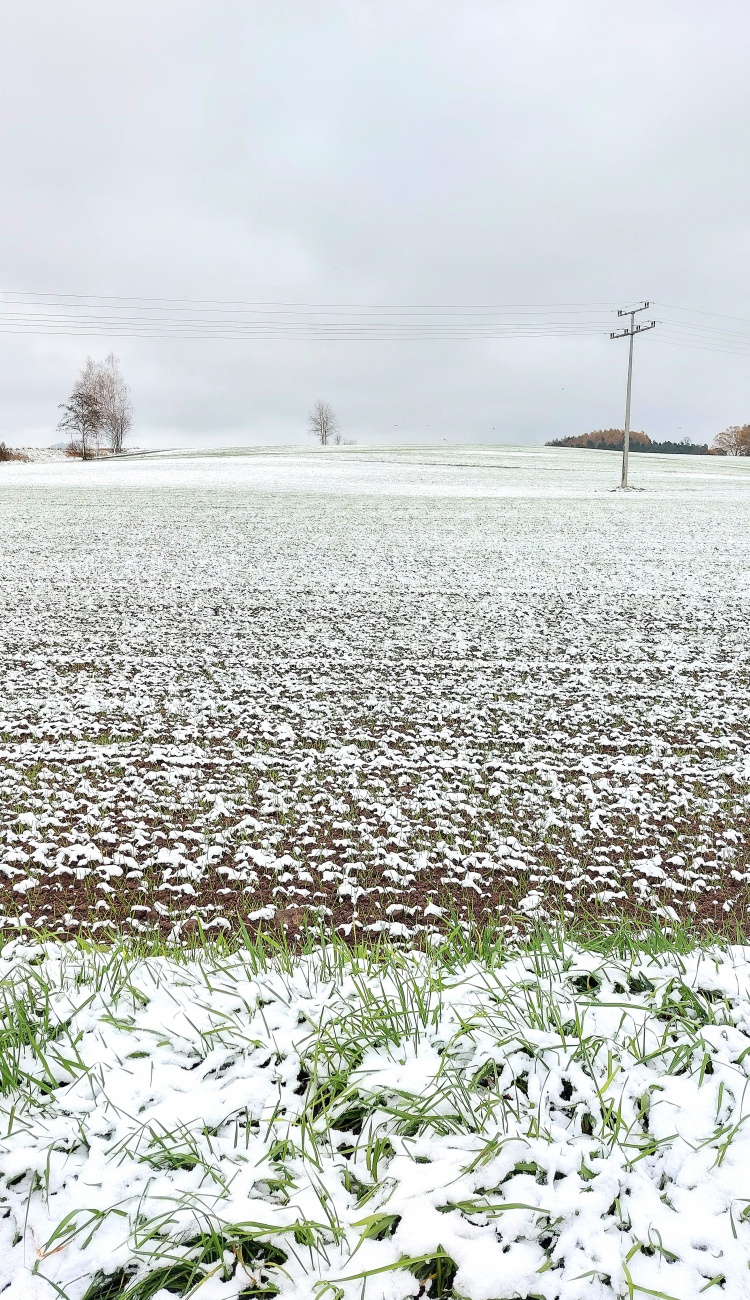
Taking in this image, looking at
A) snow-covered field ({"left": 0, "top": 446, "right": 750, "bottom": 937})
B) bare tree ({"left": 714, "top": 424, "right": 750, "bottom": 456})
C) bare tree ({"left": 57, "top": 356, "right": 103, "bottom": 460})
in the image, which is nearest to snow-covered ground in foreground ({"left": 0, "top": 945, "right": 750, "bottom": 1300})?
snow-covered field ({"left": 0, "top": 446, "right": 750, "bottom": 937})

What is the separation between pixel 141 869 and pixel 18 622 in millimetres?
8281

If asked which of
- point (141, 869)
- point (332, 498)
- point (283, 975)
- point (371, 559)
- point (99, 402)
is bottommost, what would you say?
point (141, 869)

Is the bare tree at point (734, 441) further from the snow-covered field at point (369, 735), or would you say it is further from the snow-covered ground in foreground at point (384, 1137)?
the snow-covered ground in foreground at point (384, 1137)

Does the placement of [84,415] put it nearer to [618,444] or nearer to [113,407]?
[113,407]

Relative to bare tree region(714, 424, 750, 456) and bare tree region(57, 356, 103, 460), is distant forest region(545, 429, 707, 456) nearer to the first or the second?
bare tree region(714, 424, 750, 456)

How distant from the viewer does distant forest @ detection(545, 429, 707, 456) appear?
82.8 m

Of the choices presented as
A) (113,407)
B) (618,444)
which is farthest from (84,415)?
(618,444)

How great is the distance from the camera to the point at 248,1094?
2.25 metres

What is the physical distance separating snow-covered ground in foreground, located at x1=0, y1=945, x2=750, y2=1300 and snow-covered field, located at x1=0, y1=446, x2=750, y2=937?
186 cm

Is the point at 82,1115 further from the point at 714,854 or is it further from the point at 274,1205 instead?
the point at 714,854

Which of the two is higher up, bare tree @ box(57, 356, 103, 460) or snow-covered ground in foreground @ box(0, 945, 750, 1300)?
bare tree @ box(57, 356, 103, 460)

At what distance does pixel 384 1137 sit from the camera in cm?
205

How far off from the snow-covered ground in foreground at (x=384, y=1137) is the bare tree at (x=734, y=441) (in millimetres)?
100698

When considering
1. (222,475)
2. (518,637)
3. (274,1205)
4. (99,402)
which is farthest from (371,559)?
(99,402)
